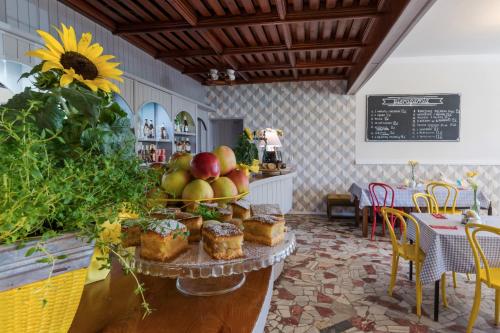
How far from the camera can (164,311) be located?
74 centimetres

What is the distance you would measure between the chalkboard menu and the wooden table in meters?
6.34

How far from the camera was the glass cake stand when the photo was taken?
746 millimetres

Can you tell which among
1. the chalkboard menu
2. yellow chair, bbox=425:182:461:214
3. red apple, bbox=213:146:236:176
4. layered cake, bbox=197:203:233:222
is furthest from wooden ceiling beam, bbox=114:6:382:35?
the chalkboard menu

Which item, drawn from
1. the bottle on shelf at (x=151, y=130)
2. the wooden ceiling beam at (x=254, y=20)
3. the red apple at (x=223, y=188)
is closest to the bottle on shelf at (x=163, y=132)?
the bottle on shelf at (x=151, y=130)

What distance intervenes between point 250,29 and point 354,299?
3450mm

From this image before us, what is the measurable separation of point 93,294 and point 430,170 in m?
6.86

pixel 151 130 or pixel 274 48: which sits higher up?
pixel 274 48

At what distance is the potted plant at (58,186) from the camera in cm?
44

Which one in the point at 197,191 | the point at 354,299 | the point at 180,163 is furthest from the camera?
the point at 354,299

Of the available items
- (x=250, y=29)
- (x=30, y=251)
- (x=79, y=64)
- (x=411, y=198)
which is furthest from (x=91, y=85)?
(x=411, y=198)

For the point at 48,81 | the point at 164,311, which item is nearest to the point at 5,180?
the point at 48,81

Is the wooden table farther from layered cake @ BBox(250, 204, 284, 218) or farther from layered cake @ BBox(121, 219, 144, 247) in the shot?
layered cake @ BBox(250, 204, 284, 218)

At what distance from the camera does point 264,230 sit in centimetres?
92

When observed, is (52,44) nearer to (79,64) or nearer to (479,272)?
(79,64)
